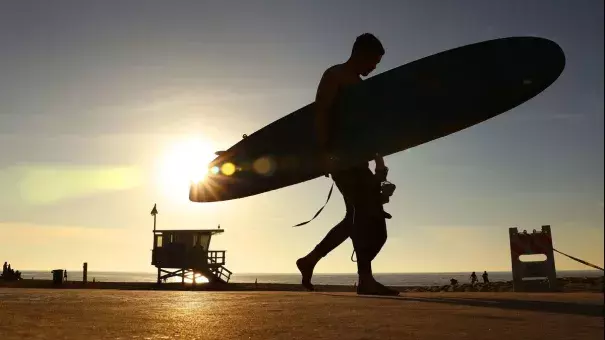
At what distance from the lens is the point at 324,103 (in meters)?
5.07

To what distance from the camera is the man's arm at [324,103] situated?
5.05 meters

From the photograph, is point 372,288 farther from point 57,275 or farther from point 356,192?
point 57,275

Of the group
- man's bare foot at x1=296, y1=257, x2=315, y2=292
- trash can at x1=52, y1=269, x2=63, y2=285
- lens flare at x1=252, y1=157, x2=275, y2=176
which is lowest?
trash can at x1=52, y1=269, x2=63, y2=285

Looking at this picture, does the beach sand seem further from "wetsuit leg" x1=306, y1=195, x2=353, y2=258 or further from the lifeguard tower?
the lifeguard tower

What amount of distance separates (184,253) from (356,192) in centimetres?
3238

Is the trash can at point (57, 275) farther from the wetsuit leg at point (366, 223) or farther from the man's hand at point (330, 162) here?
the wetsuit leg at point (366, 223)

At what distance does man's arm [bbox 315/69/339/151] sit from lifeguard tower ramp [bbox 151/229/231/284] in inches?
1247

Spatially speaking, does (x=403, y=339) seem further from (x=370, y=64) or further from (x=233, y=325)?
(x=370, y=64)

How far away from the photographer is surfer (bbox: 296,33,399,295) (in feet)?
15.9

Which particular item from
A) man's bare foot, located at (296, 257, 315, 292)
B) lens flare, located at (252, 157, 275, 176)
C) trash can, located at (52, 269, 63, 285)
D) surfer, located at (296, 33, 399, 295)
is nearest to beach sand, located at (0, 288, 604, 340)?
surfer, located at (296, 33, 399, 295)

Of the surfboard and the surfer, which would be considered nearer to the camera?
the surfer

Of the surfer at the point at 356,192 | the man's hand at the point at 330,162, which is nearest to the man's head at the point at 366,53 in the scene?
the surfer at the point at 356,192

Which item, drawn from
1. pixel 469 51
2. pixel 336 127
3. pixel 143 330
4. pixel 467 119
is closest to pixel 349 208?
pixel 336 127

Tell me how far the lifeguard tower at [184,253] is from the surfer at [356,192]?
3149 centimetres
